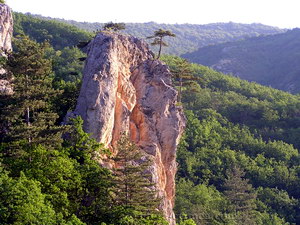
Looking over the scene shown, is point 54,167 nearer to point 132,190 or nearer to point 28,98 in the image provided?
point 132,190

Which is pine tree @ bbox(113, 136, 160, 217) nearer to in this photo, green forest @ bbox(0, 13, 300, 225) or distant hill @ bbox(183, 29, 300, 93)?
green forest @ bbox(0, 13, 300, 225)

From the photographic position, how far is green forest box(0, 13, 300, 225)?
19406 millimetres

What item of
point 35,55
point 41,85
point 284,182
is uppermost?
point 35,55

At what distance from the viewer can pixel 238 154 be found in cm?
5772

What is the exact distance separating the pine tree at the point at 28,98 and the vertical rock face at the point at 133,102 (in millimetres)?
2304

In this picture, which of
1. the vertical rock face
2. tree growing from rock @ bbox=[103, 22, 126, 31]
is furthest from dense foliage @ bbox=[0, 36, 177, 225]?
tree growing from rock @ bbox=[103, 22, 126, 31]

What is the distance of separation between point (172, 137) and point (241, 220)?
17475 millimetres

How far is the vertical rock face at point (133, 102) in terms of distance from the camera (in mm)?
23672

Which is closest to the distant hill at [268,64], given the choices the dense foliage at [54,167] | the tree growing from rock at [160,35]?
the tree growing from rock at [160,35]

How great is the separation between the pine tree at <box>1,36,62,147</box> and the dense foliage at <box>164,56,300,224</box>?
2155 cm

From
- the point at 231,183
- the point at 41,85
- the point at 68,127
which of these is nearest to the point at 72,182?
the point at 68,127

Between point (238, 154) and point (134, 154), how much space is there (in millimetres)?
38719

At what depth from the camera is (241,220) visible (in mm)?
41125

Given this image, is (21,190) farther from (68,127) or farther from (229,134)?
(229,134)
